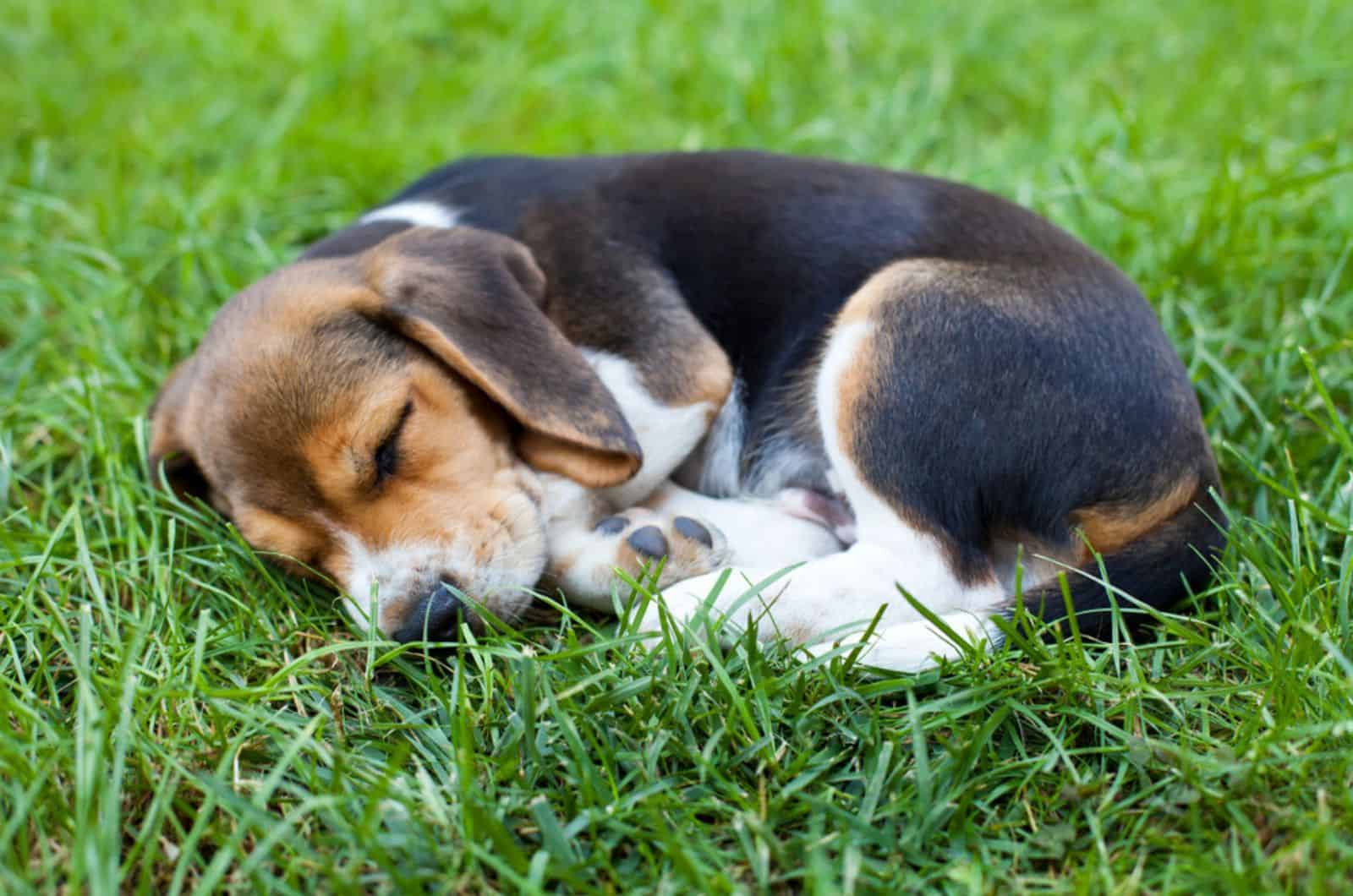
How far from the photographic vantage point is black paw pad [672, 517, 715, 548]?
3332mm

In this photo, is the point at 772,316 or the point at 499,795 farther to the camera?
the point at 772,316

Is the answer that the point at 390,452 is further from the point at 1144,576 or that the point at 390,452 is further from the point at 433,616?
the point at 1144,576

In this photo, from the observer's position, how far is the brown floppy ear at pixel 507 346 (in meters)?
3.11

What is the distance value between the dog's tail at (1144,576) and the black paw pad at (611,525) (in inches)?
43.9

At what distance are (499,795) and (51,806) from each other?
0.92m

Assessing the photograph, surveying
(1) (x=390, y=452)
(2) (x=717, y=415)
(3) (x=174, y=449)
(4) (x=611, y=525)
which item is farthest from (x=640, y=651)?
(3) (x=174, y=449)

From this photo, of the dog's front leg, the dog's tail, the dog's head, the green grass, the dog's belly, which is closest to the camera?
the green grass

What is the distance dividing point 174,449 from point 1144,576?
279 centimetres

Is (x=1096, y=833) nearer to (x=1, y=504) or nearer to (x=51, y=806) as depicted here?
(x=51, y=806)

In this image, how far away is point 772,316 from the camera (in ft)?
11.9

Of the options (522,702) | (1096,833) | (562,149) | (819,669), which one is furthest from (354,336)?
(562,149)

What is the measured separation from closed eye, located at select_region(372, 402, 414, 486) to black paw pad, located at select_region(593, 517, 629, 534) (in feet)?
2.06

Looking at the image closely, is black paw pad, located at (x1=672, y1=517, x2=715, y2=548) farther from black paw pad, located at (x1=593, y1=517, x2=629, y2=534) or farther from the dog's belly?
the dog's belly

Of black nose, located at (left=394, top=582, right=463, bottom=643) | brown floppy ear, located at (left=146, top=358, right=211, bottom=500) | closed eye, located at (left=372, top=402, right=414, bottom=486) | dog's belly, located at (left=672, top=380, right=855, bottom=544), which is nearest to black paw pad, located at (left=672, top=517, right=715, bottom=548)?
dog's belly, located at (left=672, top=380, right=855, bottom=544)
